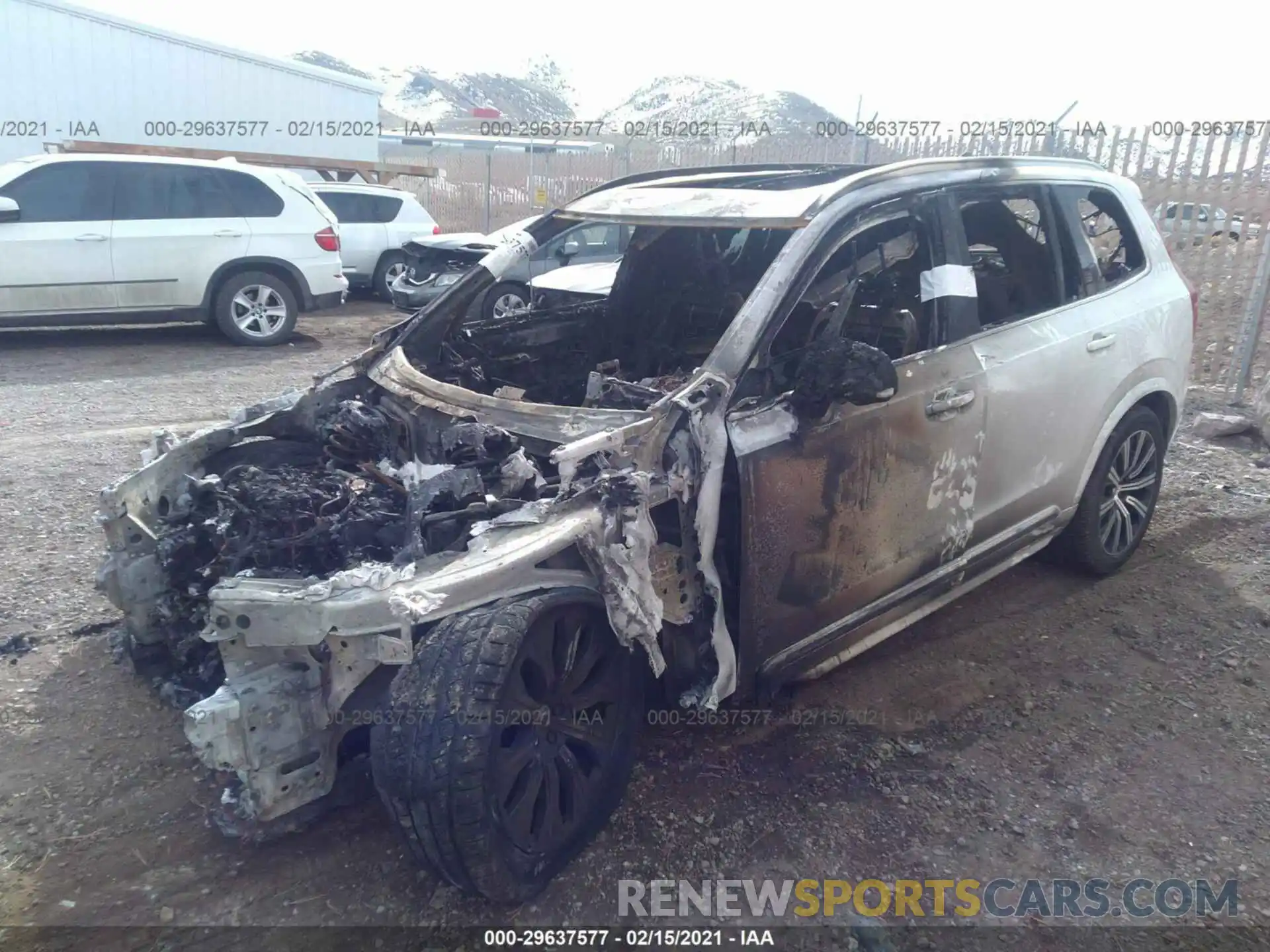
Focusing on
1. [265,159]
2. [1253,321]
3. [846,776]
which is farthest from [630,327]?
[265,159]

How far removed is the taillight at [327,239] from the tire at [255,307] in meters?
0.55

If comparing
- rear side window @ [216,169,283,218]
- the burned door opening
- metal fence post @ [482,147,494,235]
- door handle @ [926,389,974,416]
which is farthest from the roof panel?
metal fence post @ [482,147,494,235]

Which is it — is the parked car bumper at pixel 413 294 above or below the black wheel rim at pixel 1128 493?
above

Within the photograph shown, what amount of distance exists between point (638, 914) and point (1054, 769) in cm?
153

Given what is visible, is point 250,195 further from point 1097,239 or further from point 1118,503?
point 1118,503

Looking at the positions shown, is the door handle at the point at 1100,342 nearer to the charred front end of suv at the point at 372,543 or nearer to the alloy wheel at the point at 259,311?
the charred front end of suv at the point at 372,543

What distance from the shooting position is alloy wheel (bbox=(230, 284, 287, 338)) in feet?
30.5

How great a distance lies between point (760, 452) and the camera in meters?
2.69

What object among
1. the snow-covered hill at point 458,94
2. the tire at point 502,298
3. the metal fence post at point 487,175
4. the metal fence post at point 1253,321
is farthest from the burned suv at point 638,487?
the snow-covered hill at point 458,94

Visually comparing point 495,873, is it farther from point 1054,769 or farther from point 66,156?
point 66,156

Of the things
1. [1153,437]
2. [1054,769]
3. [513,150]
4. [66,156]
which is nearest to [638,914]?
[1054,769]

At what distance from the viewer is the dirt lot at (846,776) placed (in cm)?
256

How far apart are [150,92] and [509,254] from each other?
1505cm

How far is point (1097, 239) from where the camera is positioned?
4043 mm
